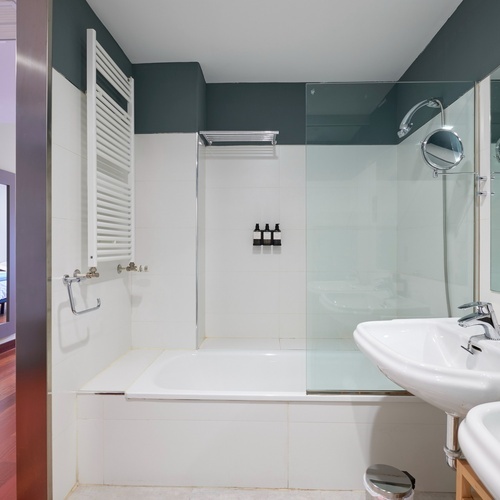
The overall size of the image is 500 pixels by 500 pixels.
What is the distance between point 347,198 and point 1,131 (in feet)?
15.1

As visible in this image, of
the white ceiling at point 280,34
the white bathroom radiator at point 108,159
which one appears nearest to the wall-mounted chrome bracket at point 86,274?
the white bathroom radiator at point 108,159

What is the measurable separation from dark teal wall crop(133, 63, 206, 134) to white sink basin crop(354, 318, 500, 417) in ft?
6.40

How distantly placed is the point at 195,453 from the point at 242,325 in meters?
1.21

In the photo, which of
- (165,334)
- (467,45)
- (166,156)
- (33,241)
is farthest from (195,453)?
(467,45)

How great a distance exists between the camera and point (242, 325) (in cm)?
289

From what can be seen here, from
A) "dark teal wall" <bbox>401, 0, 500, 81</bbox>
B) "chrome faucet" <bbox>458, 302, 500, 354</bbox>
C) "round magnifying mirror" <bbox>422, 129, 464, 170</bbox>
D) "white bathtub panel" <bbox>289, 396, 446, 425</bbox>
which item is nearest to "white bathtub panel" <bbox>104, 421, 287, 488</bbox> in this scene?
"white bathtub panel" <bbox>289, 396, 446, 425</bbox>

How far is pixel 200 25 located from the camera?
2.11 m

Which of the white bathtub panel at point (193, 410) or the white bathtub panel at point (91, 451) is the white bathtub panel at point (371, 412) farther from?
the white bathtub panel at point (91, 451)

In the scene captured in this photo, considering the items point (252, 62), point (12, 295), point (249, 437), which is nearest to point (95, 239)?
point (249, 437)

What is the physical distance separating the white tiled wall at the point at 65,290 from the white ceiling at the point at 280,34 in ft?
2.32

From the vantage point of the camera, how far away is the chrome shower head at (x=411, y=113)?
70.7 inches

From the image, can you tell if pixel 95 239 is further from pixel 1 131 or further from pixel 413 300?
pixel 1 131

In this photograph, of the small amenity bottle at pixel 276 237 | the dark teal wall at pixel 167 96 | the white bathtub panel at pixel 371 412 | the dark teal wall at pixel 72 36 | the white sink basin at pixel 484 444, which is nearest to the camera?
the white sink basin at pixel 484 444

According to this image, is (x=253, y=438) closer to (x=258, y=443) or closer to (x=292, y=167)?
(x=258, y=443)
